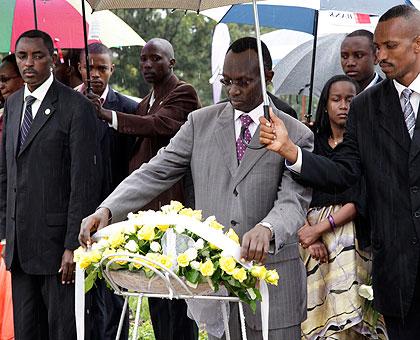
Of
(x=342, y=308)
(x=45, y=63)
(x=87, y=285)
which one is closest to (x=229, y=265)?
(x=87, y=285)

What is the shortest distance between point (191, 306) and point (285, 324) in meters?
0.52

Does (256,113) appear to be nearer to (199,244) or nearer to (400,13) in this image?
(400,13)

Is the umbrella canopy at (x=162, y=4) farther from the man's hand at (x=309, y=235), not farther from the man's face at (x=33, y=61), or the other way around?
the man's hand at (x=309, y=235)

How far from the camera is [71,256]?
6.97m

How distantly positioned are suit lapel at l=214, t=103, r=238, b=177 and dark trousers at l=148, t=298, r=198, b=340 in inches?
99.6

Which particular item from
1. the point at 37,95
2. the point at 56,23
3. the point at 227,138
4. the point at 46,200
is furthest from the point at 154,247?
the point at 56,23

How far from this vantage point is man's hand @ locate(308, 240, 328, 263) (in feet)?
22.9

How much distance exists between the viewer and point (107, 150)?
826 cm

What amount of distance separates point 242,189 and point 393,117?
93 centimetres

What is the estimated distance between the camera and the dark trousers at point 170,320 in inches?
314

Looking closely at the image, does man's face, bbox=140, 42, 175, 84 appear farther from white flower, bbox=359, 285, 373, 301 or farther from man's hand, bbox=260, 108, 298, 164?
man's hand, bbox=260, 108, 298, 164

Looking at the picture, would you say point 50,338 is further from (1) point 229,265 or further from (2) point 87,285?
(1) point 229,265

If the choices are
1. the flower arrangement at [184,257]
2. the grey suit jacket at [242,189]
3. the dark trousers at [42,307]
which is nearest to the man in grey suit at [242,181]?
the grey suit jacket at [242,189]

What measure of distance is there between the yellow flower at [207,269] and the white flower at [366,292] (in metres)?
2.25
